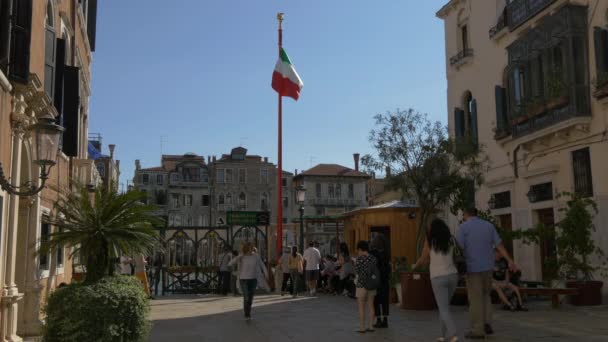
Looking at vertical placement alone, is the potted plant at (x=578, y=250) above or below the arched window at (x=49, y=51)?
below

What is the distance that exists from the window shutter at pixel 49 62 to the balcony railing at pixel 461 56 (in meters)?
15.5

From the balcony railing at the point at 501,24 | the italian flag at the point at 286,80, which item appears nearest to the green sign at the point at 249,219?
the italian flag at the point at 286,80

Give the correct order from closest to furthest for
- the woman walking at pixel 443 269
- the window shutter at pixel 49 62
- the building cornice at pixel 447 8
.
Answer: the woman walking at pixel 443 269, the window shutter at pixel 49 62, the building cornice at pixel 447 8

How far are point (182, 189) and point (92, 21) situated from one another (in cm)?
6233

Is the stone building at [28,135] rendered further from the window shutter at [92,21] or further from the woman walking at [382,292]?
the window shutter at [92,21]

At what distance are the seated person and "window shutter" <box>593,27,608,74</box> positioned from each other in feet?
19.2

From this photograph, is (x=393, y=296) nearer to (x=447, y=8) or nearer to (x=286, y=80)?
(x=286, y=80)

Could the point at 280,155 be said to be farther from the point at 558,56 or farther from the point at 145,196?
the point at 145,196

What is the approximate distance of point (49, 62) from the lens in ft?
42.3

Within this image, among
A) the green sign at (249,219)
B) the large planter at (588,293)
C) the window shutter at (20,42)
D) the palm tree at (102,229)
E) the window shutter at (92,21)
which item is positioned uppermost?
the window shutter at (92,21)

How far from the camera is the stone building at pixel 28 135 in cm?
935

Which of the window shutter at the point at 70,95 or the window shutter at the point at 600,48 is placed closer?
the window shutter at the point at 70,95

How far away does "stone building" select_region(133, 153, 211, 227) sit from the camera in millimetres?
82875

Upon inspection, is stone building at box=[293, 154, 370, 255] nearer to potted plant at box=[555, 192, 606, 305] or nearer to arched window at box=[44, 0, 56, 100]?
potted plant at box=[555, 192, 606, 305]
